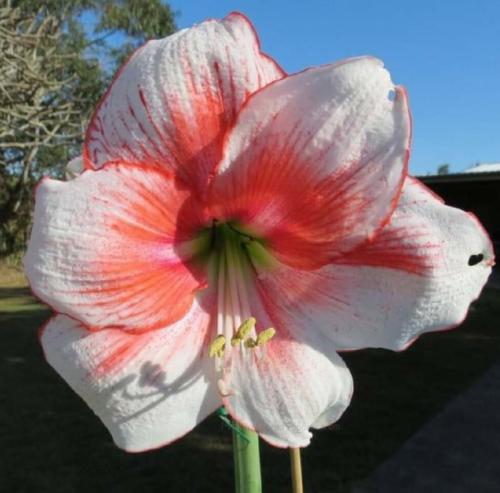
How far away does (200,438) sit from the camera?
320 cm

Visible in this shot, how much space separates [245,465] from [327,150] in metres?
0.21

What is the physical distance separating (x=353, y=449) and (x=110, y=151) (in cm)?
287

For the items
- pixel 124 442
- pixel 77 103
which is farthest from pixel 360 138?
pixel 77 103

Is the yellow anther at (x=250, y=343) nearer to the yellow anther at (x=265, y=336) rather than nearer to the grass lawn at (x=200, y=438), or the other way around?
the yellow anther at (x=265, y=336)

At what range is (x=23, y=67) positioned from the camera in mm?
6613

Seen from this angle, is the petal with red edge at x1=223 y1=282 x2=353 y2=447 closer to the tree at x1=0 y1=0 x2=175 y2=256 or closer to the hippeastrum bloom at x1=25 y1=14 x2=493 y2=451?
the hippeastrum bloom at x1=25 y1=14 x2=493 y2=451

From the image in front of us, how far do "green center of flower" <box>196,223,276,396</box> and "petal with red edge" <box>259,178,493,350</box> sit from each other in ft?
0.15

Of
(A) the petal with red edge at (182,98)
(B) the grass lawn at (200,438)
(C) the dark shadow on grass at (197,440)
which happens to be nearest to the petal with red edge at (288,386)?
(A) the petal with red edge at (182,98)

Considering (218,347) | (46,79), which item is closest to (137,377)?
(218,347)

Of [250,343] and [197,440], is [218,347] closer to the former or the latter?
[250,343]

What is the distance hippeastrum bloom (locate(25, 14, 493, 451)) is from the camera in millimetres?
391

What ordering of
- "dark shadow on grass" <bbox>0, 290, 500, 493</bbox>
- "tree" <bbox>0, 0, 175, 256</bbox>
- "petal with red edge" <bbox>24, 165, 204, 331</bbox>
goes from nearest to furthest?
1. "petal with red edge" <bbox>24, 165, 204, 331</bbox>
2. "dark shadow on grass" <bbox>0, 290, 500, 493</bbox>
3. "tree" <bbox>0, 0, 175, 256</bbox>

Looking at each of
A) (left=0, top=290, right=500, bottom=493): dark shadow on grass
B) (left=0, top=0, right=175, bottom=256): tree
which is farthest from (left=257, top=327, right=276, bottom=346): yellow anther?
(left=0, top=0, right=175, bottom=256): tree

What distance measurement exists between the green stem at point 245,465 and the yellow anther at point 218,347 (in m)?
0.05
